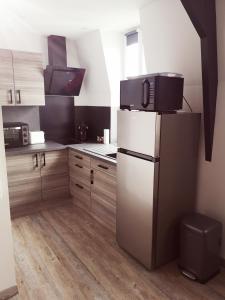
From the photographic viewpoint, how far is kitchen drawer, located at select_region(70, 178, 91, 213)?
321 cm

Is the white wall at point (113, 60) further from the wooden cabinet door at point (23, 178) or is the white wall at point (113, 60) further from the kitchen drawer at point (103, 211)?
the wooden cabinet door at point (23, 178)

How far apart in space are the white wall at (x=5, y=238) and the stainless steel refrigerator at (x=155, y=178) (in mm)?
1027

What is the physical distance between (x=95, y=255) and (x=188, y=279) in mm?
884

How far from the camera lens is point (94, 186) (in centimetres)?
304

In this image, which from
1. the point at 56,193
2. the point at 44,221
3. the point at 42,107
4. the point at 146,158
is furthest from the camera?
the point at 42,107

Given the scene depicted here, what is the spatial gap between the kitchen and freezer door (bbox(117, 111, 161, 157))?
1.60 ft

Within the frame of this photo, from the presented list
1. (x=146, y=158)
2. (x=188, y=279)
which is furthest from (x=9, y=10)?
(x=188, y=279)

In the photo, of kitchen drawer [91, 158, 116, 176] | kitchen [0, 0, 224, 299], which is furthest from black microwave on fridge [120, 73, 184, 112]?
kitchen drawer [91, 158, 116, 176]

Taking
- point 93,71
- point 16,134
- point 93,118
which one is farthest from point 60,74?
point 16,134

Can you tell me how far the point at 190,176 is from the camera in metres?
2.30

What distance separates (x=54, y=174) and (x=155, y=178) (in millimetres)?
1845

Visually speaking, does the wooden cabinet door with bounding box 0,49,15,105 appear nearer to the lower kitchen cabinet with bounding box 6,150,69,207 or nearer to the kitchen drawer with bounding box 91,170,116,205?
the lower kitchen cabinet with bounding box 6,150,69,207

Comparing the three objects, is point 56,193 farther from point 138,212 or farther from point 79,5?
point 79,5

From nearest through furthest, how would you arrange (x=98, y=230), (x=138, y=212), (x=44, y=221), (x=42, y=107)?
(x=138, y=212) → (x=98, y=230) → (x=44, y=221) → (x=42, y=107)
